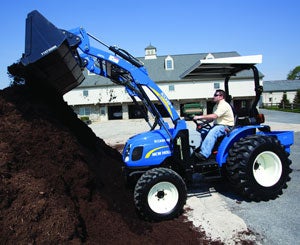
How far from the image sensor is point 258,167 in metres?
5.51

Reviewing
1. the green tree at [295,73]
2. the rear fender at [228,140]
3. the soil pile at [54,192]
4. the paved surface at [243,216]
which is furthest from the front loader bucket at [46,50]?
the green tree at [295,73]

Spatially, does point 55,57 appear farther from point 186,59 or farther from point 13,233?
point 186,59

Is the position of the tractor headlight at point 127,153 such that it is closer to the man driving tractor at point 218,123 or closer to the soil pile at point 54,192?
the soil pile at point 54,192

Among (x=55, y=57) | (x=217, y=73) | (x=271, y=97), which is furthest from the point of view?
(x=271, y=97)

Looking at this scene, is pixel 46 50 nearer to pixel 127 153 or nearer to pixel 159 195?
pixel 127 153

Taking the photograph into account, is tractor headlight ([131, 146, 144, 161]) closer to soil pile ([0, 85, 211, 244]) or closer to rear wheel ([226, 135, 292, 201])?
soil pile ([0, 85, 211, 244])

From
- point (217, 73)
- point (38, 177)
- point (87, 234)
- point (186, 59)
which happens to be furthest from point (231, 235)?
point (186, 59)

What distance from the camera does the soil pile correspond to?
3.47 metres

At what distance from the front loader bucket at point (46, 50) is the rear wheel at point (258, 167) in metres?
3.12

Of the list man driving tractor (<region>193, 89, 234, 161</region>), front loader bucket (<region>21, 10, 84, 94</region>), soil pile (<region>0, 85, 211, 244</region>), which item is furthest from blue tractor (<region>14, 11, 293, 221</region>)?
soil pile (<region>0, 85, 211, 244</region>)

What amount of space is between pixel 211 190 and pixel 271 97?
67120 mm

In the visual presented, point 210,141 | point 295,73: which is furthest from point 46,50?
Result: point 295,73

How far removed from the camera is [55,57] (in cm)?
464

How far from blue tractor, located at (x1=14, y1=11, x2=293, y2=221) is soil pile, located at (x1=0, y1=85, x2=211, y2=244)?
0.40m
